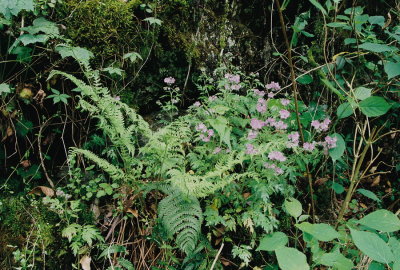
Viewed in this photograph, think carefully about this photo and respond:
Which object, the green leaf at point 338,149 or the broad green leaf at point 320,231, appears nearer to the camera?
the broad green leaf at point 320,231

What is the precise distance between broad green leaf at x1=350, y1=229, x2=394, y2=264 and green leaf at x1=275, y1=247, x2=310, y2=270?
0.23 metres

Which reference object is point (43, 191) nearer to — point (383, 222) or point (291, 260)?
point (291, 260)

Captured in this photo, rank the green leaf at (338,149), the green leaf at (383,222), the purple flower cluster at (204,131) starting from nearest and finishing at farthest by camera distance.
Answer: the green leaf at (383,222), the green leaf at (338,149), the purple flower cluster at (204,131)

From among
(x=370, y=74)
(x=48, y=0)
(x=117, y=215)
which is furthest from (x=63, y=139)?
(x=370, y=74)

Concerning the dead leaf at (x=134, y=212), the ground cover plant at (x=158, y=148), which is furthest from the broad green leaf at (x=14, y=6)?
the dead leaf at (x=134, y=212)

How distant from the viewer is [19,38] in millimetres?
2178

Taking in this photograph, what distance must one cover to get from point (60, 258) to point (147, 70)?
63.3 inches

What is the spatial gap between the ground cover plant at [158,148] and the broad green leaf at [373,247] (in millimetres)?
236

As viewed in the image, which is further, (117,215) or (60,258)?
(117,215)

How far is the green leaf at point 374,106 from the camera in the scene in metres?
1.79

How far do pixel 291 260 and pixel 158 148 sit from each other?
1.05 metres

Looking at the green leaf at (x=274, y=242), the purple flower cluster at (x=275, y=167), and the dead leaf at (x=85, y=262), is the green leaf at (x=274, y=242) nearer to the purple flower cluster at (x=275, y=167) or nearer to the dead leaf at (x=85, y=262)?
the purple flower cluster at (x=275, y=167)

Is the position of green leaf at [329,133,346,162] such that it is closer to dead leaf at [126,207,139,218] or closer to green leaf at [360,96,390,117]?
green leaf at [360,96,390,117]

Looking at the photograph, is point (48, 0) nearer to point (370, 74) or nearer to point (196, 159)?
point (196, 159)
